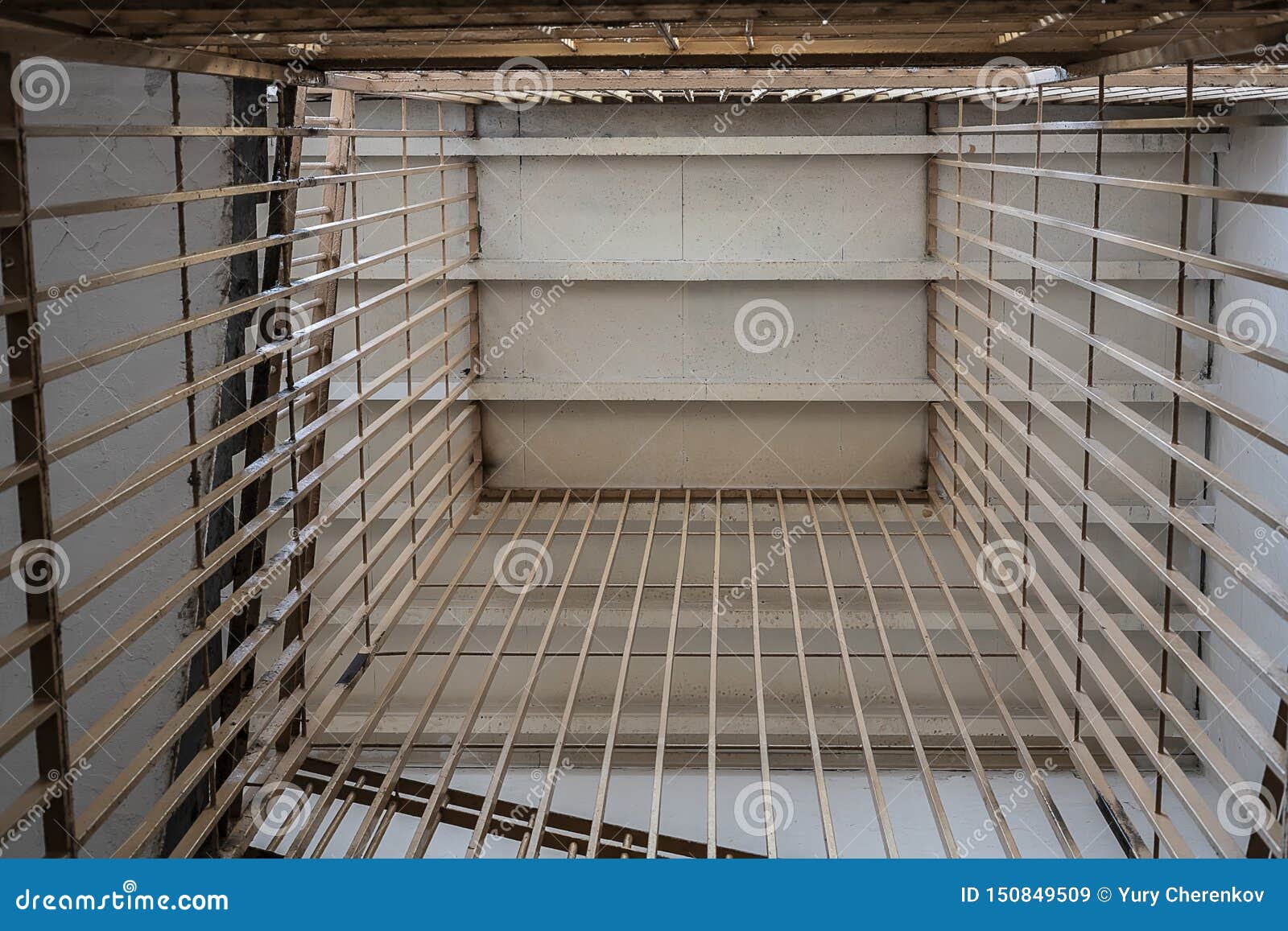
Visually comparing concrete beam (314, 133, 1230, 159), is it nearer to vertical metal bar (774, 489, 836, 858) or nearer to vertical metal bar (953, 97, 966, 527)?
vertical metal bar (953, 97, 966, 527)

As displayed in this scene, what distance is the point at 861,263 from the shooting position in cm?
819

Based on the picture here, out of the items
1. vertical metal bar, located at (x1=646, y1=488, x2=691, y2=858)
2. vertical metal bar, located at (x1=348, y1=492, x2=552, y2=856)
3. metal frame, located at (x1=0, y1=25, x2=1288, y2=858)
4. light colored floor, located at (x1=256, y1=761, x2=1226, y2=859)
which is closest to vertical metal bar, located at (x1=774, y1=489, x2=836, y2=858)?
metal frame, located at (x1=0, y1=25, x2=1288, y2=858)

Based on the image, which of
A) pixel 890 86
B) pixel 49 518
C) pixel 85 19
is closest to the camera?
pixel 49 518

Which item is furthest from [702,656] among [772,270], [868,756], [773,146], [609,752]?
[868,756]

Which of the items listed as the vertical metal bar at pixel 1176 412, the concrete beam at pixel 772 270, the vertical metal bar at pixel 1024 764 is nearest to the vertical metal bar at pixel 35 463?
the vertical metal bar at pixel 1024 764

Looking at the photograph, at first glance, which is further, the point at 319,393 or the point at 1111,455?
the point at 319,393

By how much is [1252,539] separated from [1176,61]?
4652mm

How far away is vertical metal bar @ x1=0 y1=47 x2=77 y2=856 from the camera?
282 cm

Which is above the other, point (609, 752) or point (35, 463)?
point (35, 463)

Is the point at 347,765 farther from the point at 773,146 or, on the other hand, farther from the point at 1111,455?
the point at 773,146

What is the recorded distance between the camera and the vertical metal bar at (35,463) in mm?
2816

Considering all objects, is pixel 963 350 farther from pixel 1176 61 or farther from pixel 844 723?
pixel 1176 61

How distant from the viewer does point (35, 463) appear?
2.88m

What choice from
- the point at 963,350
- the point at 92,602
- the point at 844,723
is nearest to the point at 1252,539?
the point at 963,350
